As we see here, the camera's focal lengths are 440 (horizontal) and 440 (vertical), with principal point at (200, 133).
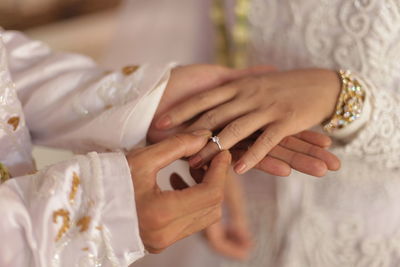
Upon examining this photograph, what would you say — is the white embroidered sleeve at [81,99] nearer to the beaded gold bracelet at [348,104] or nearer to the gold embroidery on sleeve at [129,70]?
the gold embroidery on sleeve at [129,70]

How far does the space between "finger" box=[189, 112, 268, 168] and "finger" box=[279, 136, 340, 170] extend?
40mm

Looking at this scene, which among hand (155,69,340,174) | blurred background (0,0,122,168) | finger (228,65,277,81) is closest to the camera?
hand (155,69,340,174)

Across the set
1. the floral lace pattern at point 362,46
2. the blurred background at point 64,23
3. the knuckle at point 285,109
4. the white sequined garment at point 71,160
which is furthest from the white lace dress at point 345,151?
the blurred background at point 64,23

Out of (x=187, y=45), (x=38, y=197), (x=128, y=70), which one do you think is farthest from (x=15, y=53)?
(x=187, y=45)

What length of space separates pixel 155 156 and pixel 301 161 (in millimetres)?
178

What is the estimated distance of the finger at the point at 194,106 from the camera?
59 centimetres

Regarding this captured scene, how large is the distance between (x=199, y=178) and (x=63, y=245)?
0.18 m

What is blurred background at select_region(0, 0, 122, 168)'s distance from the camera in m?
1.38

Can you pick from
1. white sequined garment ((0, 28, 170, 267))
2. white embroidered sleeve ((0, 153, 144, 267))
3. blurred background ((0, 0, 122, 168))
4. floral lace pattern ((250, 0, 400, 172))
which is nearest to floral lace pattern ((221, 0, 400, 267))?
floral lace pattern ((250, 0, 400, 172))

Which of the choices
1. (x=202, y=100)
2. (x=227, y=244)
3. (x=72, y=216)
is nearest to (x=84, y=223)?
(x=72, y=216)

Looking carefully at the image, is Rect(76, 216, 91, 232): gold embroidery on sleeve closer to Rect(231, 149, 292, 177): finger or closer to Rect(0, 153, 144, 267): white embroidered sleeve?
Rect(0, 153, 144, 267): white embroidered sleeve

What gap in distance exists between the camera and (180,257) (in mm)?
1110

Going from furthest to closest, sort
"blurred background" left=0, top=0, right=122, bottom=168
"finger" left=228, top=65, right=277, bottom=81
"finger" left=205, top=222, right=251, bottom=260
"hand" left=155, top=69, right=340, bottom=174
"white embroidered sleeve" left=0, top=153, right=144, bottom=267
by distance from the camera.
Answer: "blurred background" left=0, top=0, right=122, bottom=168
"finger" left=205, top=222, right=251, bottom=260
"finger" left=228, top=65, right=277, bottom=81
"hand" left=155, top=69, right=340, bottom=174
"white embroidered sleeve" left=0, top=153, right=144, bottom=267

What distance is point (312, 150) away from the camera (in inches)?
21.3
